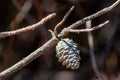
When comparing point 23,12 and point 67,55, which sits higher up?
point 23,12

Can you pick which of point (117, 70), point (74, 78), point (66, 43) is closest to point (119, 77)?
point (117, 70)

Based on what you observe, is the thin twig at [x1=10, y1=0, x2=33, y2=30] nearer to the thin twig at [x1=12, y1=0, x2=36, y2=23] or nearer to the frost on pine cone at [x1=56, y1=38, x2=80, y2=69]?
the thin twig at [x1=12, y1=0, x2=36, y2=23]

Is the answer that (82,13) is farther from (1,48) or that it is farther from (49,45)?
(49,45)

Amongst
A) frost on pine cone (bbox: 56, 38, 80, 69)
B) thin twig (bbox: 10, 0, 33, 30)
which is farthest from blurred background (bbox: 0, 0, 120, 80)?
frost on pine cone (bbox: 56, 38, 80, 69)

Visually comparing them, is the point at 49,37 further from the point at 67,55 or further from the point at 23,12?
the point at 67,55

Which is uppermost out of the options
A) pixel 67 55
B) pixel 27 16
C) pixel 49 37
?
pixel 27 16

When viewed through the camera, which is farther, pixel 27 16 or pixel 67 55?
pixel 27 16

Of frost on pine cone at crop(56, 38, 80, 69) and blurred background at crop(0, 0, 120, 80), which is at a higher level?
blurred background at crop(0, 0, 120, 80)

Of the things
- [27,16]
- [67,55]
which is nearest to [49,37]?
[27,16]
